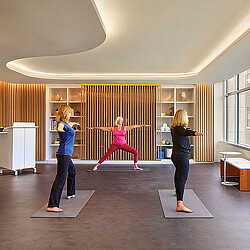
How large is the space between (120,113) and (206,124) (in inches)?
111

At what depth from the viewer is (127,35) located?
4.88m

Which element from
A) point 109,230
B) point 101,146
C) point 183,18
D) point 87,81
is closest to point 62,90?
point 87,81

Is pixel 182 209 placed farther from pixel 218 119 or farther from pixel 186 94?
pixel 186 94

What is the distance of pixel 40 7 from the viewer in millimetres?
3186

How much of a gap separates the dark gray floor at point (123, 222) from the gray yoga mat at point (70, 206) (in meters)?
0.09

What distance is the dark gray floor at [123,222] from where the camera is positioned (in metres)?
3.00

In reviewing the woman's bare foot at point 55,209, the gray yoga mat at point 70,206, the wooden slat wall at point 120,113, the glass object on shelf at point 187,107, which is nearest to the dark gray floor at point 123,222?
the gray yoga mat at point 70,206

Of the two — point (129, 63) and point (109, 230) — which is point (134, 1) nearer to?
point (109, 230)

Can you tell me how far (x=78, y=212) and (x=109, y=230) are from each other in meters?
0.81

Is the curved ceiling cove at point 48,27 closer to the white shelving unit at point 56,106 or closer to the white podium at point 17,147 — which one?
the white podium at point 17,147

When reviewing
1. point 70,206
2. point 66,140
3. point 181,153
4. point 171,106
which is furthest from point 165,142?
point 66,140

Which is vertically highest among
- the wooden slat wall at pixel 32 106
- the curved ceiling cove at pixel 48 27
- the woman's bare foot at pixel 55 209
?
the curved ceiling cove at pixel 48 27

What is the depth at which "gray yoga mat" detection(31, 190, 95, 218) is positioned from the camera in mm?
3871

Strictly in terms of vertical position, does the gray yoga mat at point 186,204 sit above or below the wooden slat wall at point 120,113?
below
